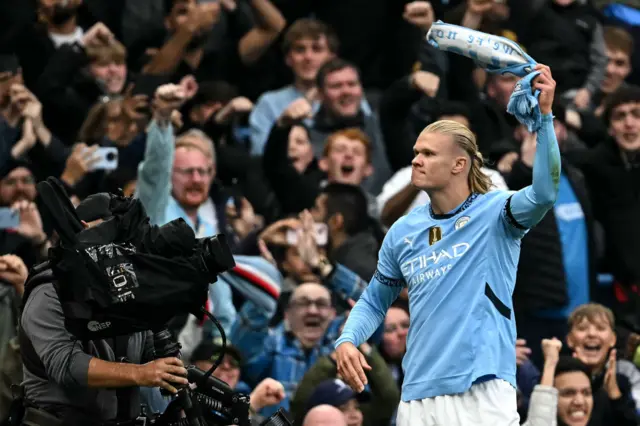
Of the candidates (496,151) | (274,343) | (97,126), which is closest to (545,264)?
(496,151)

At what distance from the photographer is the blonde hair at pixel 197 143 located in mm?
10047

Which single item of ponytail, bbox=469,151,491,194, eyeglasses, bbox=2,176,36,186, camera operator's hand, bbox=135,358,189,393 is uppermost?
ponytail, bbox=469,151,491,194

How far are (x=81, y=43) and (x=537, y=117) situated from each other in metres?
6.21

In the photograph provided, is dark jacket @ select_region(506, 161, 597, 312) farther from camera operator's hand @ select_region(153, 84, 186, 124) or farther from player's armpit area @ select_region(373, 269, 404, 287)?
player's armpit area @ select_region(373, 269, 404, 287)

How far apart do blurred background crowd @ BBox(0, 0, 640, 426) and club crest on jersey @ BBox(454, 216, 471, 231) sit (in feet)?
6.62

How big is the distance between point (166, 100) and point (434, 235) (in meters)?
2.72

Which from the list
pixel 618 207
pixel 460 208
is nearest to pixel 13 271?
pixel 460 208

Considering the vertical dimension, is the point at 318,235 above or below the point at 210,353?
above

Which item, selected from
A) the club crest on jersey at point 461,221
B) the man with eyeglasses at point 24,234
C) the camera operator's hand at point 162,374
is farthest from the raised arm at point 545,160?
the man with eyeglasses at point 24,234

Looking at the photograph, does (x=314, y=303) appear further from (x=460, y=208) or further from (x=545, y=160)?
(x=545, y=160)

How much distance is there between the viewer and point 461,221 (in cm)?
646

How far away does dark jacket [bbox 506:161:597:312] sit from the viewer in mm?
10039

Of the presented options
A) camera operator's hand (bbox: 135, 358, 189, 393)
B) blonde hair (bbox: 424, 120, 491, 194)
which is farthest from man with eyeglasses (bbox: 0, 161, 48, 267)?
blonde hair (bbox: 424, 120, 491, 194)

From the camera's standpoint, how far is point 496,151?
10820 mm
